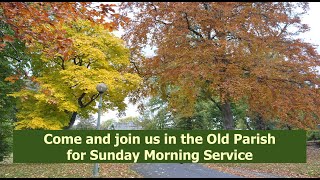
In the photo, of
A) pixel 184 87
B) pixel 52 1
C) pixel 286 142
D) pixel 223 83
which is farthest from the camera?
pixel 184 87

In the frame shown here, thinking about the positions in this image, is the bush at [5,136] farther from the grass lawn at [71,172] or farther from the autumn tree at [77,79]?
the grass lawn at [71,172]

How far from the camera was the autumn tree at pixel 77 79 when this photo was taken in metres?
18.3

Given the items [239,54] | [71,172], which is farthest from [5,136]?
[239,54]

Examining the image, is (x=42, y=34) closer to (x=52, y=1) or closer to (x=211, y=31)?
(x=52, y=1)

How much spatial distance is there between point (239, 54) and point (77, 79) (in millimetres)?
8857

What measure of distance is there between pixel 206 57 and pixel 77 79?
281 inches

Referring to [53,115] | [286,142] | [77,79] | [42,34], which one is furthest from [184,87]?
[42,34]

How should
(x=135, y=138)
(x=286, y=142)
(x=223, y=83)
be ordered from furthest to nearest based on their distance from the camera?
(x=223, y=83) < (x=286, y=142) < (x=135, y=138)

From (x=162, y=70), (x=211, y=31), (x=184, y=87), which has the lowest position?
(x=184, y=87)

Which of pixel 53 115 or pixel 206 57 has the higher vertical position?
pixel 206 57

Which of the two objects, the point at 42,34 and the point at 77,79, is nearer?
the point at 42,34

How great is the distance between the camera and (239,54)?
17516mm

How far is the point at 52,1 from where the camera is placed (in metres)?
6.23

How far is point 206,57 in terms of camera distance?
17.3 m
